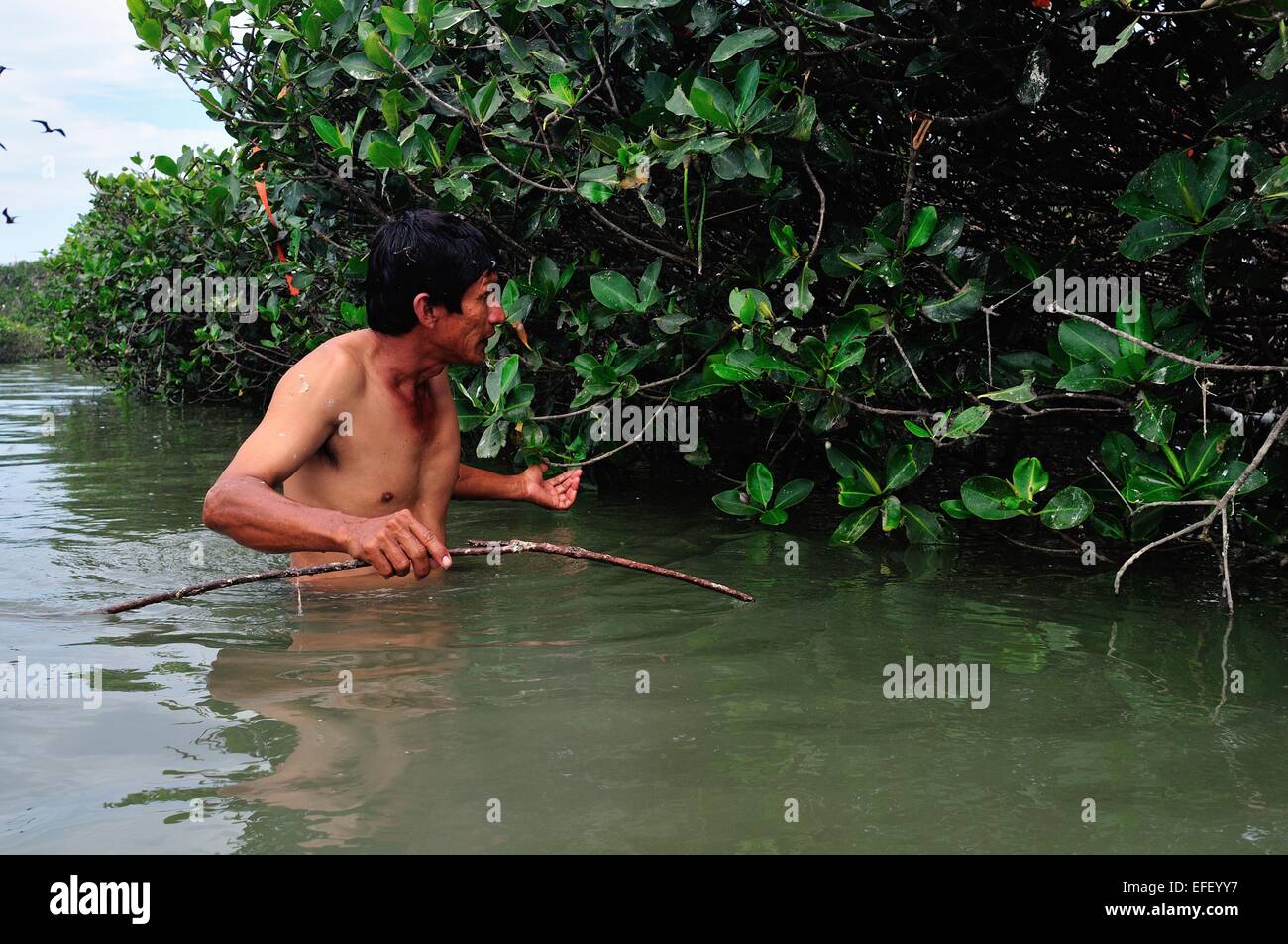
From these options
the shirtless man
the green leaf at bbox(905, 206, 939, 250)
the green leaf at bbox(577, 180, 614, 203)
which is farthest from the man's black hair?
the green leaf at bbox(905, 206, 939, 250)

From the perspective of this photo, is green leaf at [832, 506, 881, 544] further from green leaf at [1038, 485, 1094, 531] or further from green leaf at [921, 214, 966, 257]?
green leaf at [921, 214, 966, 257]

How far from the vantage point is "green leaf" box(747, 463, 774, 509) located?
4426mm

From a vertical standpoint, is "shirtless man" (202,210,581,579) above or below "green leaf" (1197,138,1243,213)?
below

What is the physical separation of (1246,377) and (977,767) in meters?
2.54

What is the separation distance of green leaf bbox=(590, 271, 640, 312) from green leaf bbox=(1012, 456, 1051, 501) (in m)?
1.40

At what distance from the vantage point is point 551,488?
4.07 meters

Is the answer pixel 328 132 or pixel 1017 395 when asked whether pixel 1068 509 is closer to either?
pixel 1017 395

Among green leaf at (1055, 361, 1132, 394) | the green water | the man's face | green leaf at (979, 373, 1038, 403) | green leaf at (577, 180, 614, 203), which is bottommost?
the green water

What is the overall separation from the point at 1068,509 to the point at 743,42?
171cm

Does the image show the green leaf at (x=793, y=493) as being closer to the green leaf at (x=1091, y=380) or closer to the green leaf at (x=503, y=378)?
the green leaf at (x=503, y=378)

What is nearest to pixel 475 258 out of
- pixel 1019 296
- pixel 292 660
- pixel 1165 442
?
pixel 292 660

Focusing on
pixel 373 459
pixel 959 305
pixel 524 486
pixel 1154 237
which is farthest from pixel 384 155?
A: pixel 1154 237

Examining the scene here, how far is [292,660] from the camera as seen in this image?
317 centimetres

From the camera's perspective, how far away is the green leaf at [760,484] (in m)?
4.43
